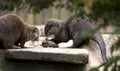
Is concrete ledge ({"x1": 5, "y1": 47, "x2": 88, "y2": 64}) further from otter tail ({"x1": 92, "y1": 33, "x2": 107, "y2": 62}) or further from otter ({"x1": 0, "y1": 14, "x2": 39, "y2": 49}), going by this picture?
otter tail ({"x1": 92, "y1": 33, "x2": 107, "y2": 62})

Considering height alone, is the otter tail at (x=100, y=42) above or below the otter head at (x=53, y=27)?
below

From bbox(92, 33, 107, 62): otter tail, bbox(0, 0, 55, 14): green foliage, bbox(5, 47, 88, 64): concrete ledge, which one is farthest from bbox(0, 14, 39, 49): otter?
bbox(0, 0, 55, 14): green foliage

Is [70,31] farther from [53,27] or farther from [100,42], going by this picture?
[100,42]

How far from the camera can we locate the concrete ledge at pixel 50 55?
413cm

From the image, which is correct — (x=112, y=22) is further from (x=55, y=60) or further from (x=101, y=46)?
(x=101, y=46)

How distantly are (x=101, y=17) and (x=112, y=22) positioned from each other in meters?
0.08

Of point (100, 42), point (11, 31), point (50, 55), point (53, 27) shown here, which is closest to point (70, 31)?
point (53, 27)

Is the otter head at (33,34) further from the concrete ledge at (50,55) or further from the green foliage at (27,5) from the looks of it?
the green foliage at (27,5)

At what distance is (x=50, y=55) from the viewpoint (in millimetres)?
4195

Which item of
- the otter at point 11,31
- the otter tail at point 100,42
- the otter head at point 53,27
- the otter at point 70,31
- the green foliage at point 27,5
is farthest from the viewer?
the otter head at point 53,27

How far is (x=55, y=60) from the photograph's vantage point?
4199 mm

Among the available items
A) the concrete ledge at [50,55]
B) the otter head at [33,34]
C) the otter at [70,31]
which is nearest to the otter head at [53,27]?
the otter at [70,31]

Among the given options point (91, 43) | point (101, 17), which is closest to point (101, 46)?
point (91, 43)

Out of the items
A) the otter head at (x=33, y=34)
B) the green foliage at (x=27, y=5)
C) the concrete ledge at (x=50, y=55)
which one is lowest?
the concrete ledge at (x=50, y=55)
